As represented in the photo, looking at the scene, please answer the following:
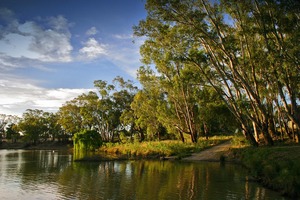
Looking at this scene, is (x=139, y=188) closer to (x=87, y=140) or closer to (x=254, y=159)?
(x=254, y=159)

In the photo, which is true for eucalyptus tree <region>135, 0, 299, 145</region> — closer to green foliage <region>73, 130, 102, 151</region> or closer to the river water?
the river water

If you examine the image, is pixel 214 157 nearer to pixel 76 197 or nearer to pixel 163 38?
pixel 163 38

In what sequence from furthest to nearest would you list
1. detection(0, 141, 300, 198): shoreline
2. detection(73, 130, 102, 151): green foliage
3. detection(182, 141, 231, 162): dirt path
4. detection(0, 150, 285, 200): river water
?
1. detection(73, 130, 102, 151): green foliage
2. detection(182, 141, 231, 162): dirt path
3. detection(0, 150, 285, 200): river water
4. detection(0, 141, 300, 198): shoreline

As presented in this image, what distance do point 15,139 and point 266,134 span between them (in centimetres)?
8918

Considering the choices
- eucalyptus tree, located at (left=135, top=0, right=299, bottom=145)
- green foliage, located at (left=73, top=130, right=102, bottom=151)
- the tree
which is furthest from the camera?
the tree

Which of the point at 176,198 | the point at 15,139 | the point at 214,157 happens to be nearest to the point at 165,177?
the point at 176,198

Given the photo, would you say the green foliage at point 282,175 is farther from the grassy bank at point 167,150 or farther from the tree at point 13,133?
the tree at point 13,133

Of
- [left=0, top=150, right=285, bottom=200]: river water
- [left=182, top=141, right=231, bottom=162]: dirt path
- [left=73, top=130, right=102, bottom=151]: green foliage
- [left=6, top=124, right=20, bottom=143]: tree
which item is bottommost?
[left=0, top=150, right=285, bottom=200]: river water

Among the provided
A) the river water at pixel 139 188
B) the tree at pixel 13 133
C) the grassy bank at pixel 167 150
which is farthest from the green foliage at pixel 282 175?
the tree at pixel 13 133

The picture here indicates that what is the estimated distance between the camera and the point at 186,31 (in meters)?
25.3

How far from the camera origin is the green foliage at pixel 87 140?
49656 mm

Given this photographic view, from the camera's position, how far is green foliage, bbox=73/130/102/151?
4966cm

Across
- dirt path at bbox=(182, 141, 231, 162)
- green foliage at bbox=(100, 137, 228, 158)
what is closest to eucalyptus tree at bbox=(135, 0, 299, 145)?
dirt path at bbox=(182, 141, 231, 162)

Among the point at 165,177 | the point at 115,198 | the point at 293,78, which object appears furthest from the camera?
the point at 293,78
